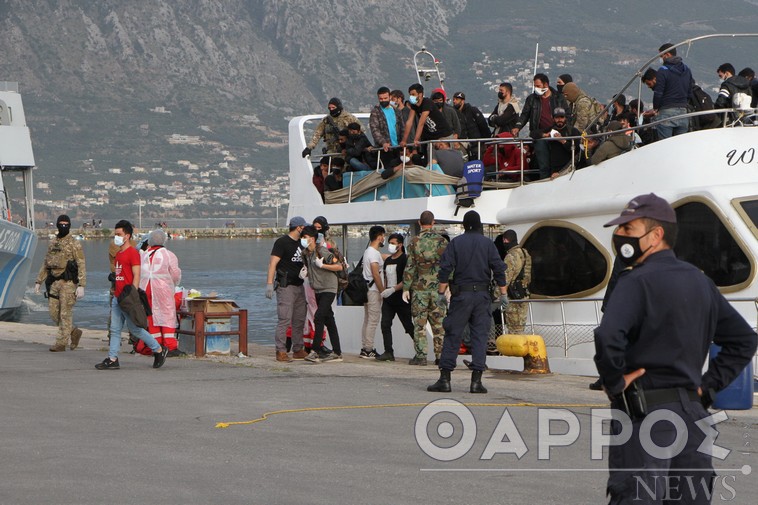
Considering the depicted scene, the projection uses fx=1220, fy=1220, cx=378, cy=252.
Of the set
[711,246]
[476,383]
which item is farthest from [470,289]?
[711,246]

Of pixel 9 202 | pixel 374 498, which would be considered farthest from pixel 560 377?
pixel 9 202

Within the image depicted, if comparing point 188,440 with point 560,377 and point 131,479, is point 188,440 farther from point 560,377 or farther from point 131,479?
point 560,377

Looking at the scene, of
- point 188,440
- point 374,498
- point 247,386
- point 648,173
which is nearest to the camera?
point 374,498

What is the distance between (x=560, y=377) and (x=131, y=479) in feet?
23.7

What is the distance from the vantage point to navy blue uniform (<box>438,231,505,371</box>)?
1149cm

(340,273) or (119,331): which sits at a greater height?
(340,273)

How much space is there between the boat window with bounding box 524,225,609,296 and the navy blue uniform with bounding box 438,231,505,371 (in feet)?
7.44

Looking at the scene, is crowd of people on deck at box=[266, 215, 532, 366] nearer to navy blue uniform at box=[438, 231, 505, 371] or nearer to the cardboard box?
the cardboard box

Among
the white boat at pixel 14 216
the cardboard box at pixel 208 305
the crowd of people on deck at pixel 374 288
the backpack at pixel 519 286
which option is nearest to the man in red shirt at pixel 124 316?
the crowd of people on deck at pixel 374 288

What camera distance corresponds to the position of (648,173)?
42.6ft

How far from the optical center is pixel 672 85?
1355cm

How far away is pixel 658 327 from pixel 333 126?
1336 cm

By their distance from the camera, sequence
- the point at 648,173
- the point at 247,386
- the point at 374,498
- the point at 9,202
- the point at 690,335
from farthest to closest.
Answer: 1. the point at 9,202
2. the point at 648,173
3. the point at 247,386
4. the point at 374,498
5. the point at 690,335

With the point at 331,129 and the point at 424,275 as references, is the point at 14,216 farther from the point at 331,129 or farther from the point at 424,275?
the point at 424,275
